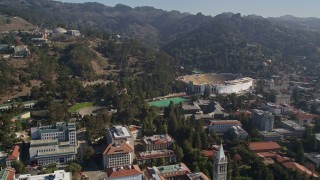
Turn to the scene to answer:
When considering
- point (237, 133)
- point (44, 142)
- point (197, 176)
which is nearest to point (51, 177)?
point (44, 142)

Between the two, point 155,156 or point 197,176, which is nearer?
point 197,176

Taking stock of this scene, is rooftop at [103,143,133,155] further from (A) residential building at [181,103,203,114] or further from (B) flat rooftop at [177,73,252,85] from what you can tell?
(B) flat rooftop at [177,73,252,85]

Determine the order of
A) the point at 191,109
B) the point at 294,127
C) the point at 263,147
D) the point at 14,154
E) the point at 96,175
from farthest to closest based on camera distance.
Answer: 1. the point at 191,109
2. the point at 294,127
3. the point at 263,147
4. the point at 14,154
5. the point at 96,175

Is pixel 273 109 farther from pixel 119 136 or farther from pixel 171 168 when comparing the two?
pixel 171 168

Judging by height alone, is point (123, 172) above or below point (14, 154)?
below

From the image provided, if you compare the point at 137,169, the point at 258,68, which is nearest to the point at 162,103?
the point at 137,169

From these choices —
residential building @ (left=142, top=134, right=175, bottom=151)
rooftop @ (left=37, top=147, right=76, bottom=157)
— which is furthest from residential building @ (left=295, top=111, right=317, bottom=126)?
rooftop @ (left=37, top=147, right=76, bottom=157)
